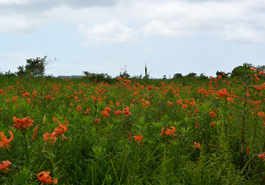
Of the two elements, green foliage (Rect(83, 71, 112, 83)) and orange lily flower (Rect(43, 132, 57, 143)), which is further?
green foliage (Rect(83, 71, 112, 83))

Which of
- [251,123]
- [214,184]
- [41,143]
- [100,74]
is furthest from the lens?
[100,74]

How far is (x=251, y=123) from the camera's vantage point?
11.4 feet

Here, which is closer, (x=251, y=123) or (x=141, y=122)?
(x=141, y=122)

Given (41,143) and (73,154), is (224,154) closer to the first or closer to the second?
(73,154)

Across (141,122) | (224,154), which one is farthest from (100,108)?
(224,154)

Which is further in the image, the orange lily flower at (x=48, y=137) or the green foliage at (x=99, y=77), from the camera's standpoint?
the green foliage at (x=99, y=77)

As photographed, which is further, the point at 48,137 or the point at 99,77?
the point at 99,77

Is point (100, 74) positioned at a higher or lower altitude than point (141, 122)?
higher

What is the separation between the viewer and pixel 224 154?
239cm

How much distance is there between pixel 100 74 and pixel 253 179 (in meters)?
14.9

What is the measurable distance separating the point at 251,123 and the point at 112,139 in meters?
1.96

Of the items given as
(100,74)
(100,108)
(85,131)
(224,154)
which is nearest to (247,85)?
(224,154)

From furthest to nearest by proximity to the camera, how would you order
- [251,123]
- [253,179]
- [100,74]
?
[100,74], [251,123], [253,179]

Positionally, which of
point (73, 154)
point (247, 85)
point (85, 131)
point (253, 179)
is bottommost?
point (253, 179)
